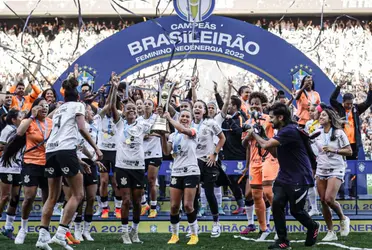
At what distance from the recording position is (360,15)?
2848 centimetres

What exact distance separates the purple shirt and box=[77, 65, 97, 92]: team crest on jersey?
5.85 metres

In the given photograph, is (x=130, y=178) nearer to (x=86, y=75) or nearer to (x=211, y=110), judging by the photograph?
(x=211, y=110)

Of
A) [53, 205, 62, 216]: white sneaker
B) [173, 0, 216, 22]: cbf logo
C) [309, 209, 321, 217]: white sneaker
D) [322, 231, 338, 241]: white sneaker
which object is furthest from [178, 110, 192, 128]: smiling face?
[173, 0, 216, 22]: cbf logo

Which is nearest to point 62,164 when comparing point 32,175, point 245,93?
point 32,175

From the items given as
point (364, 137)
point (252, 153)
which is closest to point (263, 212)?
point (252, 153)

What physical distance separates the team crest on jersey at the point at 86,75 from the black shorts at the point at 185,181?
453cm

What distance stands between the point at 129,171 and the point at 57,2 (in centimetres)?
1978

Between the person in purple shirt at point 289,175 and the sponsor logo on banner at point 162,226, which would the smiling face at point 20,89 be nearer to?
the sponsor logo on banner at point 162,226

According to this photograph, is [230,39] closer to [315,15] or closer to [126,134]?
[126,134]

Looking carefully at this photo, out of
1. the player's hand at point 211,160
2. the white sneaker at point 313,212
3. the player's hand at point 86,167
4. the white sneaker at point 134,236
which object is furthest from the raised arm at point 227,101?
the player's hand at point 86,167

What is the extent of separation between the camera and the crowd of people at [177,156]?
31.7 feet

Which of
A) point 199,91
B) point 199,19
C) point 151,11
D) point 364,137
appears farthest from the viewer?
point 151,11

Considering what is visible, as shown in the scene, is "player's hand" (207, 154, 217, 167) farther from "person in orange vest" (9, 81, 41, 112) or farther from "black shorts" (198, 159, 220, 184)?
"person in orange vest" (9, 81, 41, 112)

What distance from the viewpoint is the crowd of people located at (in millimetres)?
9664
